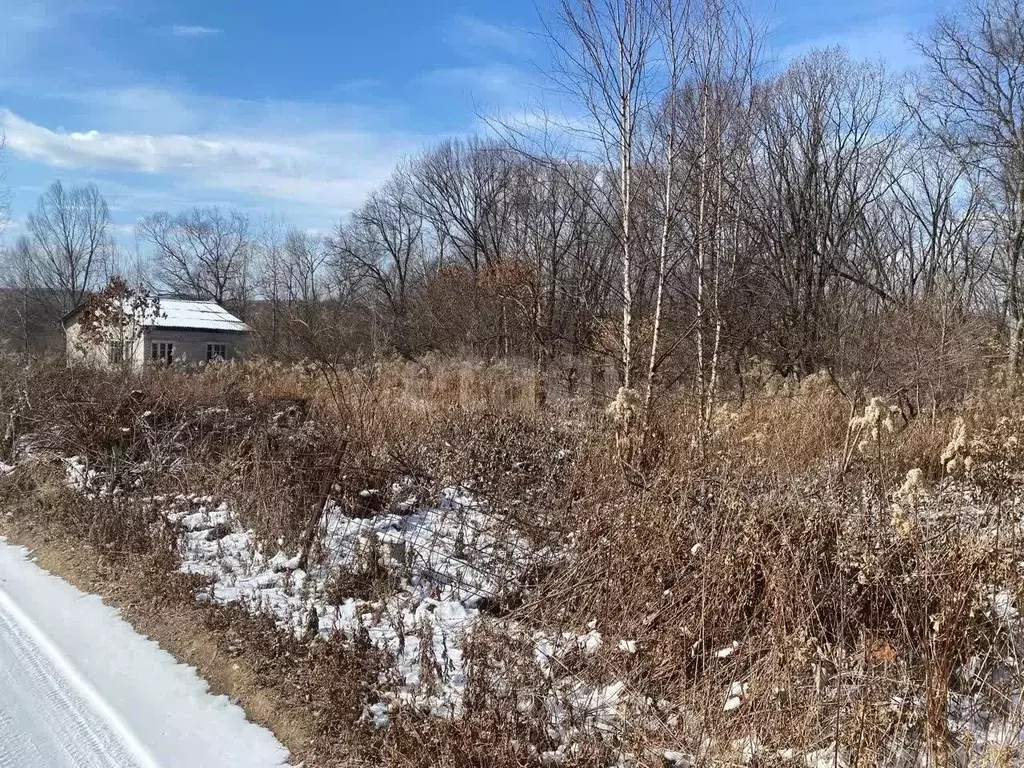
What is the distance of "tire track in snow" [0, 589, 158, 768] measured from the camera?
3.64 meters

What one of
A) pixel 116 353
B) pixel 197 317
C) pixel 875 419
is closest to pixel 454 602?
pixel 875 419

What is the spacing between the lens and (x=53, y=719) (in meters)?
3.98

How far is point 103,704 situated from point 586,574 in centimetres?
267

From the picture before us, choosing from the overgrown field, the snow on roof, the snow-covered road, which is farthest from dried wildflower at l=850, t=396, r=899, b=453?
the snow on roof

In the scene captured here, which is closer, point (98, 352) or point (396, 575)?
point (396, 575)

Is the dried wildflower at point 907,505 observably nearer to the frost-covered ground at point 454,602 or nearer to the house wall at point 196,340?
the frost-covered ground at point 454,602

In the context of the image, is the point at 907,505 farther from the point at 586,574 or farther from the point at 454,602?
the point at 454,602

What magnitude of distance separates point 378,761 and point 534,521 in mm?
2404

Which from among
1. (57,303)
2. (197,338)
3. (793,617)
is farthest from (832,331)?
(57,303)

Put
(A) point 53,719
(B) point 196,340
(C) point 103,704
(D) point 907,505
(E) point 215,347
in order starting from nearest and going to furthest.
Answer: (A) point 53,719, (C) point 103,704, (D) point 907,505, (B) point 196,340, (E) point 215,347

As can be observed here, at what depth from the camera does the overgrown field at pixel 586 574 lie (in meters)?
3.39

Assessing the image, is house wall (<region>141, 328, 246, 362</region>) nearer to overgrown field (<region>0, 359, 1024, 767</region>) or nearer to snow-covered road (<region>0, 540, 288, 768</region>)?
overgrown field (<region>0, 359, 1024, 767</region>)

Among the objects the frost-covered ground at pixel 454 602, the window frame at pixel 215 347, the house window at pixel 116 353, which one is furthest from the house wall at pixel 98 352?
the window frame at pixel 215 347

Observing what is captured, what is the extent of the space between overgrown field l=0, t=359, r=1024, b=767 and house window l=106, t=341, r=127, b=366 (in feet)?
16.6
